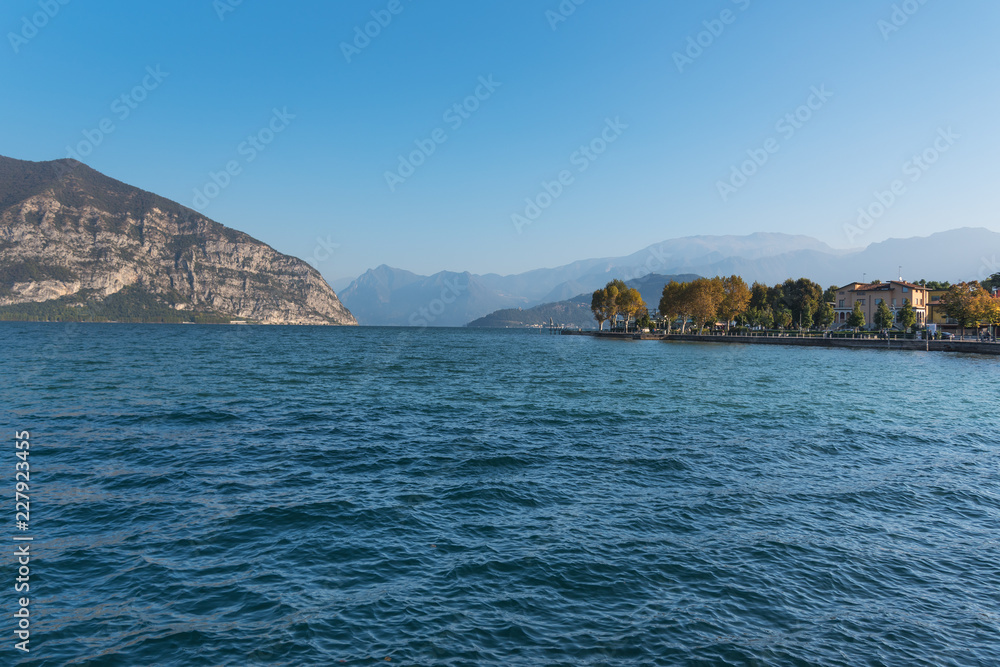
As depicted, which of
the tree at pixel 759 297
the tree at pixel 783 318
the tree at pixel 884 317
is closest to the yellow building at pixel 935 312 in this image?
the tree at pixel 884 317

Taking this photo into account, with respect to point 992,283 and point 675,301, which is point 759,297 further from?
point 992,283

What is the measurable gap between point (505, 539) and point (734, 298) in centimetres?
16842

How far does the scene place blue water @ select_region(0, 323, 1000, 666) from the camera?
8.40 m

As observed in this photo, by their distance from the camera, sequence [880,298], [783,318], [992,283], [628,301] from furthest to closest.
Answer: [628,301] → [783,318] → [992,283] → [880,298]

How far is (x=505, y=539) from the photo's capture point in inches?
489

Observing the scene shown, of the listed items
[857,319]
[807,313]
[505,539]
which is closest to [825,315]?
[807,313]

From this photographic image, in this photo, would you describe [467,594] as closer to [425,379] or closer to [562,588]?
[562,588]

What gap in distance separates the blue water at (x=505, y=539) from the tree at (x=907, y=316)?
427 feet

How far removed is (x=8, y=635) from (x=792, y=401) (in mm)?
40475

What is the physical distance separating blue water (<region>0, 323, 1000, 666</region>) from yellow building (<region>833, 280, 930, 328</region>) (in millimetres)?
144159

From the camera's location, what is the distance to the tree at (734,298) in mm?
161625

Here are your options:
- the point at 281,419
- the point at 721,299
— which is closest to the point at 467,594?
the point at 281,419

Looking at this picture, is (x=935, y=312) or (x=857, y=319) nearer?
(x=857, y=319)

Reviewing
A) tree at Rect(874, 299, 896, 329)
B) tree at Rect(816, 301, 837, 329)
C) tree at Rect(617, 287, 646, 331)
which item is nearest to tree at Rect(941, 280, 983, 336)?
tree at Rect(874, 299, 896, 329)
